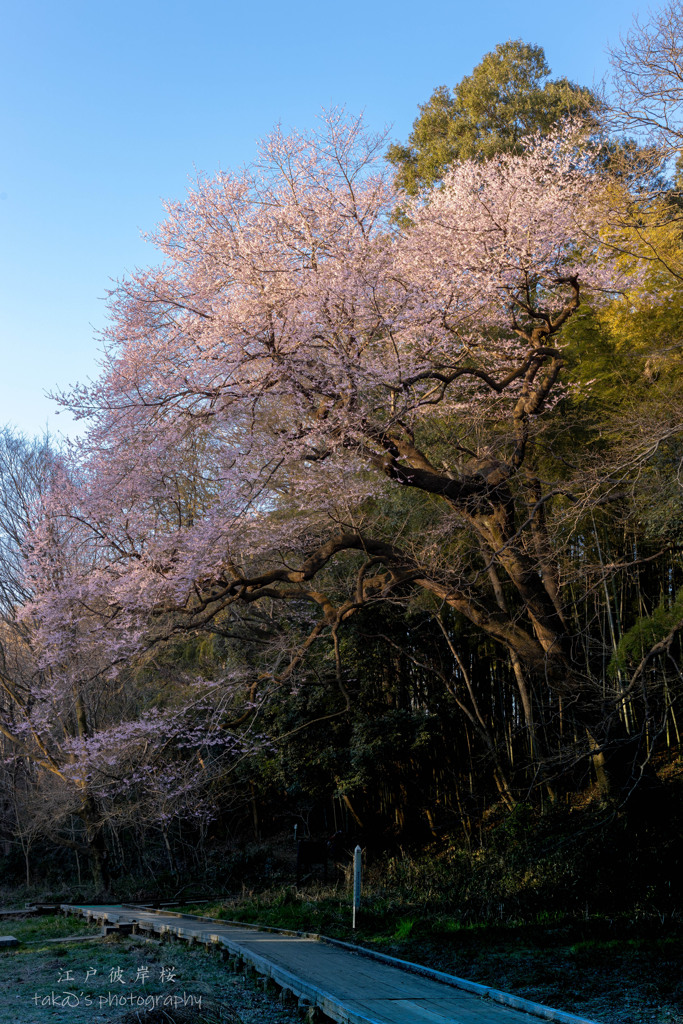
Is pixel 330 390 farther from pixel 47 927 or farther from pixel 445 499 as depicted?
pixel 47 927

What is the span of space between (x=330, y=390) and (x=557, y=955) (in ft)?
17.3

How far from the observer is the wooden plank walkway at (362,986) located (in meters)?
4.36

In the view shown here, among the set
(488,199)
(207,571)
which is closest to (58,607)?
(207,571)

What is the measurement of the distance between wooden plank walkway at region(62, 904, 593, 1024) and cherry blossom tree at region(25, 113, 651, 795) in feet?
9.61

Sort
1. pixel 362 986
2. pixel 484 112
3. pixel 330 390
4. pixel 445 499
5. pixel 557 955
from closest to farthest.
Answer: pixel 362 986 → pixel 557 955 → pixel 330 390 → pixel 445 499 → pixel 484 112

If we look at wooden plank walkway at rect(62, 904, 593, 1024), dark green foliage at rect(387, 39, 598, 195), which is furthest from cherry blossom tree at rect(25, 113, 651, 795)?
dark green foliage at rect(387, 39, 598, 195)

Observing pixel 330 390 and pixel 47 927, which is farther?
pixel 47 927

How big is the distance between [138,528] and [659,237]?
670 cm

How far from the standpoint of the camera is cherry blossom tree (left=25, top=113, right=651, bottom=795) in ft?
26.2

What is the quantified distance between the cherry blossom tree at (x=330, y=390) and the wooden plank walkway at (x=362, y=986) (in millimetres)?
2928

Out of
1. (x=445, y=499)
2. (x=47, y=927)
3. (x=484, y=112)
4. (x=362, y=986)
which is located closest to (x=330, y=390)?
(x=445, y=499)

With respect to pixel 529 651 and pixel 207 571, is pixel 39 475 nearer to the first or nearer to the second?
pixel 207 571

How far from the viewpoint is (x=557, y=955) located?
5.97 meters

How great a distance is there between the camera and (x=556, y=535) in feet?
24.0
